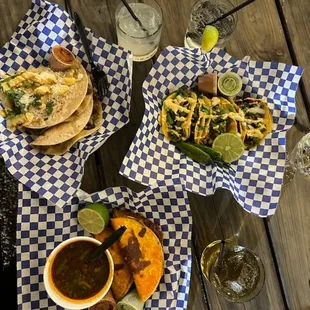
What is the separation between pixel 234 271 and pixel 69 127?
0.77 meters

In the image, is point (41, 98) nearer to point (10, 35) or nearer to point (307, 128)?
point (10, 35)

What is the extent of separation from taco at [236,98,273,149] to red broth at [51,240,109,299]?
673mm

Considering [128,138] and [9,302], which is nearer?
[9,302]

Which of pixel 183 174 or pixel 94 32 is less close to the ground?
pixel 94 32

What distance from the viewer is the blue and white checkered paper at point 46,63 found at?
6.17ft

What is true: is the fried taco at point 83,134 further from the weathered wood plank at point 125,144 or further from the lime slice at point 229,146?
the lime slice at point 229,146

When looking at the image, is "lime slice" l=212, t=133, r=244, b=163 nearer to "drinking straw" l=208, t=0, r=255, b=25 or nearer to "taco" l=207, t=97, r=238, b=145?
"taco" l=207, t=97, r=238, b=145

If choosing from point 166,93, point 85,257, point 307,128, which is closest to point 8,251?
point 85,257

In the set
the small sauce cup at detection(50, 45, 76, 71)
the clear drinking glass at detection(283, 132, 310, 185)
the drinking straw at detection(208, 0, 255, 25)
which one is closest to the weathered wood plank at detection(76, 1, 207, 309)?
the small sauce cup at detection(50, 45, 76, 71)

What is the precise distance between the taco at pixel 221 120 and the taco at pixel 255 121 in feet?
0.13

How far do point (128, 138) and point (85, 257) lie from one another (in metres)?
0.48

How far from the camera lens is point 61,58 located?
1980 millimetres

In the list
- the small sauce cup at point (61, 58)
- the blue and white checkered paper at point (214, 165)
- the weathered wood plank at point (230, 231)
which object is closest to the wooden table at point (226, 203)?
the weathered wood plank at point (230, 231)

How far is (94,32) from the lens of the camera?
2127 millimetres
